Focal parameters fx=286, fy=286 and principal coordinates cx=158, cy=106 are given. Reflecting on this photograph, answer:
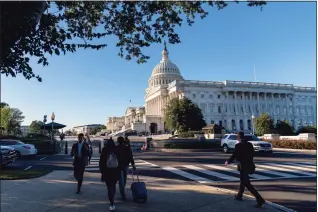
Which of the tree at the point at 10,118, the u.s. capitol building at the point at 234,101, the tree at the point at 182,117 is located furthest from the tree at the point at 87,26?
the u.s. capitol building at the point at 234,101

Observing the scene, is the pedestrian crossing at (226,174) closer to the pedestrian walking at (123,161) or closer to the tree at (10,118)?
the pedestrian walking at (123,161)

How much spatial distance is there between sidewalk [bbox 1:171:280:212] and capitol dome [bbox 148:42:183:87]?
418 ft

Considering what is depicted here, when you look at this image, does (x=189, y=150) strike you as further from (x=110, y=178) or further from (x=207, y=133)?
(x=110, y=178)

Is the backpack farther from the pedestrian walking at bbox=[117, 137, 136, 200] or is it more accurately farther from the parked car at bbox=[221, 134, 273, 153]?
the parked car at bbox=[221, 134, 273, 153]

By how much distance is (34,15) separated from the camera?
20.2ft

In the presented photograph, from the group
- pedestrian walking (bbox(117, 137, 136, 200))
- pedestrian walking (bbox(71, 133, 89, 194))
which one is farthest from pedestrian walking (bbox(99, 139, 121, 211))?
pedestrian walking (bbox(71, 133, 89, 194))

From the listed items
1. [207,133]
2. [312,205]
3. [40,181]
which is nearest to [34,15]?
[40,181]

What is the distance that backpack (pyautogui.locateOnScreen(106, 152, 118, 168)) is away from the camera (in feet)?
24.8

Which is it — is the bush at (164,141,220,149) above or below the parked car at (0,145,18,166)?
below

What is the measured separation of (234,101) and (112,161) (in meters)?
117

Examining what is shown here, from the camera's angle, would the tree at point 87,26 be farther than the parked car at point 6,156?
No

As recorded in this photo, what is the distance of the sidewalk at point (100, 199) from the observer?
719cm

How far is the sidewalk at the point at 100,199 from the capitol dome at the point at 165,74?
127 m

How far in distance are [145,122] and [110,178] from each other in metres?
113
